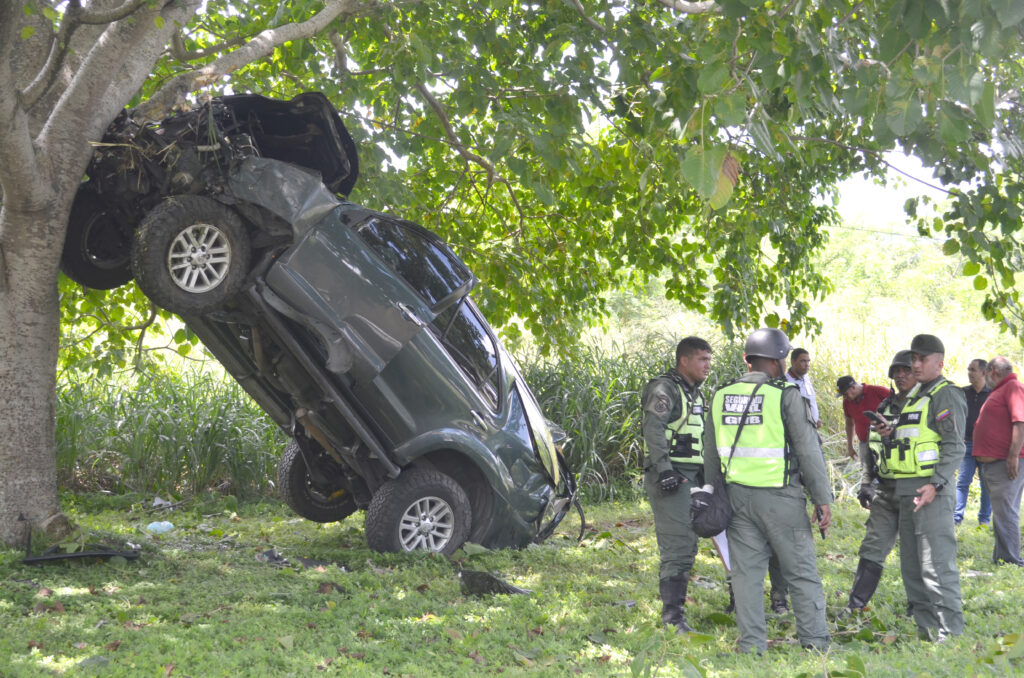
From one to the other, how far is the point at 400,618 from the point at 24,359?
2866 millimetres

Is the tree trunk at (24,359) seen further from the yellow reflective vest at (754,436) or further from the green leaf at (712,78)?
the green leaf at (712,78)

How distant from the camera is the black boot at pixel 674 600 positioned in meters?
5.70

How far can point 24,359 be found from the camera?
5914mm

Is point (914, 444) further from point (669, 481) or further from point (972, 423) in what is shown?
point (972, 423)

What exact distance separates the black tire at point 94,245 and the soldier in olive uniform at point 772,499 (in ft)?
13.9

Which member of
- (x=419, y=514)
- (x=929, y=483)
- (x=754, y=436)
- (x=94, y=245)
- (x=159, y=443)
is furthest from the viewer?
(x=159, y=443)

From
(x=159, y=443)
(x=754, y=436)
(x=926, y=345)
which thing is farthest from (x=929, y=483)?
(x=159, y=443)

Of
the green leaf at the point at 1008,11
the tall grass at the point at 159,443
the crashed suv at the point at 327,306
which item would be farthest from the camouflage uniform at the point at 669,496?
the tall grass at the point at 159,443

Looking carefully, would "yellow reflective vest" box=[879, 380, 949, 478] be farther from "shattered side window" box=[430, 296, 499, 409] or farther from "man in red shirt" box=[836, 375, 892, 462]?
"shattered side window" box=[430, 296, 499, 409]

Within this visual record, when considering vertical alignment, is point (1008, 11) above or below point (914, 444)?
above

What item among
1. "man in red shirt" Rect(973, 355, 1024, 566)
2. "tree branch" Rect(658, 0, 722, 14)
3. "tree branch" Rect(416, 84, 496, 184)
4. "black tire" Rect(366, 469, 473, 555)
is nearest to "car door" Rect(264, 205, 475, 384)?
"black tire" Rect(366, 469, 473, 555)

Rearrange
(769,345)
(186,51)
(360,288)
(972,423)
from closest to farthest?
(769,345) → (360,288) → (186,51) → (972,423)

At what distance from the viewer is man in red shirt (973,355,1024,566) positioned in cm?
783

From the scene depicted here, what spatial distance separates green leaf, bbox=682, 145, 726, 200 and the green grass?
4.76ft
